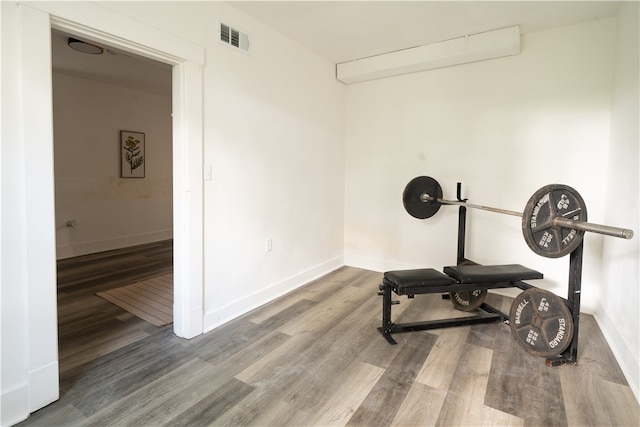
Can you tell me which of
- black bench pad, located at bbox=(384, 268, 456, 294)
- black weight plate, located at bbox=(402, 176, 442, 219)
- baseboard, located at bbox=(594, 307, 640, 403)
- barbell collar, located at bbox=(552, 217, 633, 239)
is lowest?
baseboard, located at bbox=(594, 307, 640, 403)

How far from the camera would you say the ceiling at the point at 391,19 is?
8.85 ft

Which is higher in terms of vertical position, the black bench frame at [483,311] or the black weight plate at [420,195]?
the black weight plate at [420,195]

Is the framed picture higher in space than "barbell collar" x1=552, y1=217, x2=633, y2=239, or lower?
higher

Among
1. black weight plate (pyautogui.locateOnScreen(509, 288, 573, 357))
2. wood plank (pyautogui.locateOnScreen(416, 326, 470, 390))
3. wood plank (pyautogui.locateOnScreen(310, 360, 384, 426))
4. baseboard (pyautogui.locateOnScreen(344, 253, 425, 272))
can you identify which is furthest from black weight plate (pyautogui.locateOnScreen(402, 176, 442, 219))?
wood plank (pyautogui.locateOnScreen(310, 360, 384, 426))

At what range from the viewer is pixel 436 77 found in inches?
147

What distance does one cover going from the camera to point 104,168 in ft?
17.3

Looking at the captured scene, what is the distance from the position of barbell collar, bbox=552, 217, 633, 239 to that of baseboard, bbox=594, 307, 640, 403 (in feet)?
2.61

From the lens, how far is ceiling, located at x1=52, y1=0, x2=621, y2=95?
8.85ft

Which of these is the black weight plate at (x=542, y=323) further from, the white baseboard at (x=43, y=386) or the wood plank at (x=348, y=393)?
the white baseboard at (x=43, y=386)

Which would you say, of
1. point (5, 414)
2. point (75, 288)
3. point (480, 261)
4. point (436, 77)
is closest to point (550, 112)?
point (436, 77)

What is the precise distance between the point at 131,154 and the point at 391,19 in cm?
469

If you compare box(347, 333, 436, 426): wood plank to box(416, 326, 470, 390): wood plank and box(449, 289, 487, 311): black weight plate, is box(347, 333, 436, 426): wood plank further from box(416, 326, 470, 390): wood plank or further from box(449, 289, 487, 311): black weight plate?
box(449, 289, 487, 311): black weight plate

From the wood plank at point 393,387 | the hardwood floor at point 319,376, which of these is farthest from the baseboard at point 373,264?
the wood plank at point 393,387

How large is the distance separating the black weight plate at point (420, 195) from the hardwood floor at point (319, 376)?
103 centimetres
